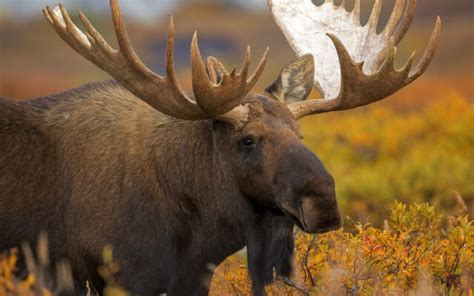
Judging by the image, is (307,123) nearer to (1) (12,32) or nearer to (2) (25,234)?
(2) (25,234)

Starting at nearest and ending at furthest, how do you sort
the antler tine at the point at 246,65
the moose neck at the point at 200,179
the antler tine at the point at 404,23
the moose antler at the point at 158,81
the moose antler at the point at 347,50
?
the antler tine at the point at 246,65 → the moose antler at the point at 158,81 → the moose neck at the point at 200,179 → the moose antler at the point at 347,50 → the antler tine at the point at 404,23

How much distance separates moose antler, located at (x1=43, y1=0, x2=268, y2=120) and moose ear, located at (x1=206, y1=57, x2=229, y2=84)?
0.14 metres

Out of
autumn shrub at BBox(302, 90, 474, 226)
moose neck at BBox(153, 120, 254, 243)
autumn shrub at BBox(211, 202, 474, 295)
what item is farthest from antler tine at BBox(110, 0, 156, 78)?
autumn shrub at BBox(302, 90, 474, 226)

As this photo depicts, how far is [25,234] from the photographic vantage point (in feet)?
13.4

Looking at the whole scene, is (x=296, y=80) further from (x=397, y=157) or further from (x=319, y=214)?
(x=397, y=157)

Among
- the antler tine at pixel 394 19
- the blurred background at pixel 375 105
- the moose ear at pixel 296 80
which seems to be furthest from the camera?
the blurred background at pixel 375 105

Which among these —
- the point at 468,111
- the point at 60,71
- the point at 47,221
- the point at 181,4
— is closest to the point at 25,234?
the point at 47,221

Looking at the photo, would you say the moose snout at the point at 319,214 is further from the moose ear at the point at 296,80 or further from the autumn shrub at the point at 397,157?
the autumn shrub at the point at 397,157

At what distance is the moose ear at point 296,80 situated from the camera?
4453 millimetres

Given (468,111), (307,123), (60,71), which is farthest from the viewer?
(60,71)

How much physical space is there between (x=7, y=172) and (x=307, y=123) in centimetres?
923

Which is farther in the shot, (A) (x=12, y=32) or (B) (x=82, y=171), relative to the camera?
(A) (x=12, y=32)

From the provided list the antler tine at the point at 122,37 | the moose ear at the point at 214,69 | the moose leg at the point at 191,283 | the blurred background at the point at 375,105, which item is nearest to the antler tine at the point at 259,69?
the moose ear at the point at 214,69

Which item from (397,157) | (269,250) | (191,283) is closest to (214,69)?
(269,250)
